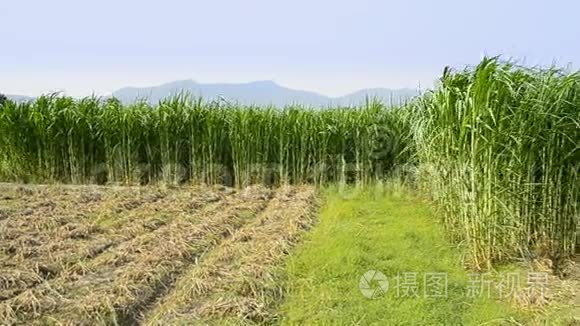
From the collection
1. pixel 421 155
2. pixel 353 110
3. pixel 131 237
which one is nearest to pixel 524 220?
pixel 421 155

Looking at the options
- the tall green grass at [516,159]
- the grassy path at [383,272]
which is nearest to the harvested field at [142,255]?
the grassy path at [383,272]

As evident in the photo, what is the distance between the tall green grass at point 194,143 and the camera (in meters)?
8.46

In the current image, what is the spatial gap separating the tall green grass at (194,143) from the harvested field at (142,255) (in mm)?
1259

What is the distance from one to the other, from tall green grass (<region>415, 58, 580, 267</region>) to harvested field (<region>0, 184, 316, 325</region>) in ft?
5.05

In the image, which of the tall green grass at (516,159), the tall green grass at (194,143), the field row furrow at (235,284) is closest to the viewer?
the field row furrow at (235,284)

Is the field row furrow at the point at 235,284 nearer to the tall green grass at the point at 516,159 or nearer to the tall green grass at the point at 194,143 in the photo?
the tall green grass at the point at 516,159

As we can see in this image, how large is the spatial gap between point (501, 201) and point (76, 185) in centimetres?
640

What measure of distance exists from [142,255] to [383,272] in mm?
1779

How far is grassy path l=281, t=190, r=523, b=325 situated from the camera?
3.34 m

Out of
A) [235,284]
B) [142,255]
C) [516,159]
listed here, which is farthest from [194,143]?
[516,159]

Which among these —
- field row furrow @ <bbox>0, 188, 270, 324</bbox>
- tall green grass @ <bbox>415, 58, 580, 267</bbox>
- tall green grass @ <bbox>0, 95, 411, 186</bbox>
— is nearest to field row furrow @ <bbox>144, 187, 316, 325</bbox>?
field row furrow @ <bbox>0, 188, 270, 324</bbox>

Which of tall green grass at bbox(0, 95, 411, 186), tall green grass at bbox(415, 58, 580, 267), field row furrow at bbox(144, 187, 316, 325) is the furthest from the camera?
tall green grass at bbox(0, 95, 411, 186)

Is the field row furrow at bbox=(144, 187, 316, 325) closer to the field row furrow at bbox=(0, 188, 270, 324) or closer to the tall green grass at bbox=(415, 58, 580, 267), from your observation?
the field row furrow at bbox=(0, 188, 270, 324)

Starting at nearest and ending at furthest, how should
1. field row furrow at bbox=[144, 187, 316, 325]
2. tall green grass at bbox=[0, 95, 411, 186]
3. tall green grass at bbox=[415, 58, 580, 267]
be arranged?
field row furrow at bbox=[144, 187, 316, 325] → tall green grass at bbox=[415, 58, 580, 267] → tall green grass at bbox=[0, 95, 411, 186]
